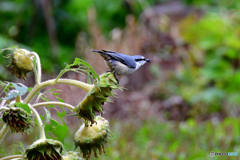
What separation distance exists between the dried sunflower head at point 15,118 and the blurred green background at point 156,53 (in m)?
2.80

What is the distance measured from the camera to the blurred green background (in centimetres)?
438

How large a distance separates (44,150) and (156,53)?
6334 mm

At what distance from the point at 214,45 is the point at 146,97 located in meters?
1.86

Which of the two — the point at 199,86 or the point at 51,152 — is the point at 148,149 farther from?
the point at 199,86

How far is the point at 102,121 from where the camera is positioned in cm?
115

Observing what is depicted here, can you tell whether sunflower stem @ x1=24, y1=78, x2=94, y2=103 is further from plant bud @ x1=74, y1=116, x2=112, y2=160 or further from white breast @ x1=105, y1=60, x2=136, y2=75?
white breast @ x1=105, y1=60, x2=136, y2=75

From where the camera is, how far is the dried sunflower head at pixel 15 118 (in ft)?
3.27

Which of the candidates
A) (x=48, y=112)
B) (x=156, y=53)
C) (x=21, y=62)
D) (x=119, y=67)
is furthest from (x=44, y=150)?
(x=156, y=53)

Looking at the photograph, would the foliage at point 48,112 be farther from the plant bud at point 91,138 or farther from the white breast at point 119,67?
the white breast at point 119,67

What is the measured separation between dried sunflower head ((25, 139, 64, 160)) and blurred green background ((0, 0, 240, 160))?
2.79 meters

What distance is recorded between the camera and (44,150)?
983mm

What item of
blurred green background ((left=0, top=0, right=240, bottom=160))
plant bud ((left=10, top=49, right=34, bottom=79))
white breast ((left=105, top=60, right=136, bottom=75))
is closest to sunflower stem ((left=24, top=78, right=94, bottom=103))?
plant bud ((left=10, top=49, right=34, bottom=79))

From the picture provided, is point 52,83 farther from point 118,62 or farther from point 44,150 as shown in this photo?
point 118,62

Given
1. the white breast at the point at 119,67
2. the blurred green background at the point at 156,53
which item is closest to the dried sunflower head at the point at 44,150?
the white breast at the point at 119,67
